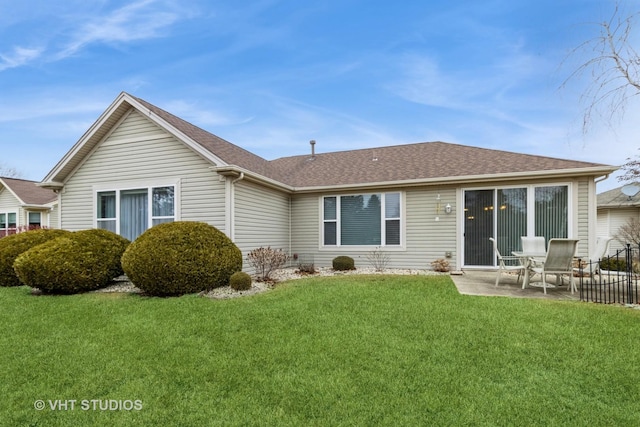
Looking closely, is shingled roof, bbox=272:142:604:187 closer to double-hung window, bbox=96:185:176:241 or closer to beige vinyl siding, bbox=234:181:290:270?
beige vinyl siding, bbox=234:181:290:270

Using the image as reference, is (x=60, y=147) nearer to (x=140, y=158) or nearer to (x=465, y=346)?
(x=140, y=158)

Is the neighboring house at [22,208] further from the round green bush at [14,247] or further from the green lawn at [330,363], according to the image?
the green lawn at [330,363]

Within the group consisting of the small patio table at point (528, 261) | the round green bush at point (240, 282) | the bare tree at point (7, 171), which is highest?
the bare tree at point (7, 171)

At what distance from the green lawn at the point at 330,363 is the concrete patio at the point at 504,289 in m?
0.72

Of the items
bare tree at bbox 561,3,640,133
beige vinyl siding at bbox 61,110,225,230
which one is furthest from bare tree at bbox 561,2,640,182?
beige vinyl siding at bbox 61,110,225,230

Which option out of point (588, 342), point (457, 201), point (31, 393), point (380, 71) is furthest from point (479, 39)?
point (31, 393)

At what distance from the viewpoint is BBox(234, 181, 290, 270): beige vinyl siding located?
8.85 m

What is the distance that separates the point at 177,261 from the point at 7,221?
69.3 ft

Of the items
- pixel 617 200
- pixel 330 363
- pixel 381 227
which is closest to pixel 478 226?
pixel 381 227

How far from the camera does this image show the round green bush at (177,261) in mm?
6566

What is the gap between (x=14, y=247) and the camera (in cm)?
850

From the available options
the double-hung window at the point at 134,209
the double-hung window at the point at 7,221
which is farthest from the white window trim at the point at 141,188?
the double-hung window at the point at 7,221

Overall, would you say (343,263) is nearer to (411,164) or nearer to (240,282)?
(240,282)

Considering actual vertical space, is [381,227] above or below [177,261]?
above
